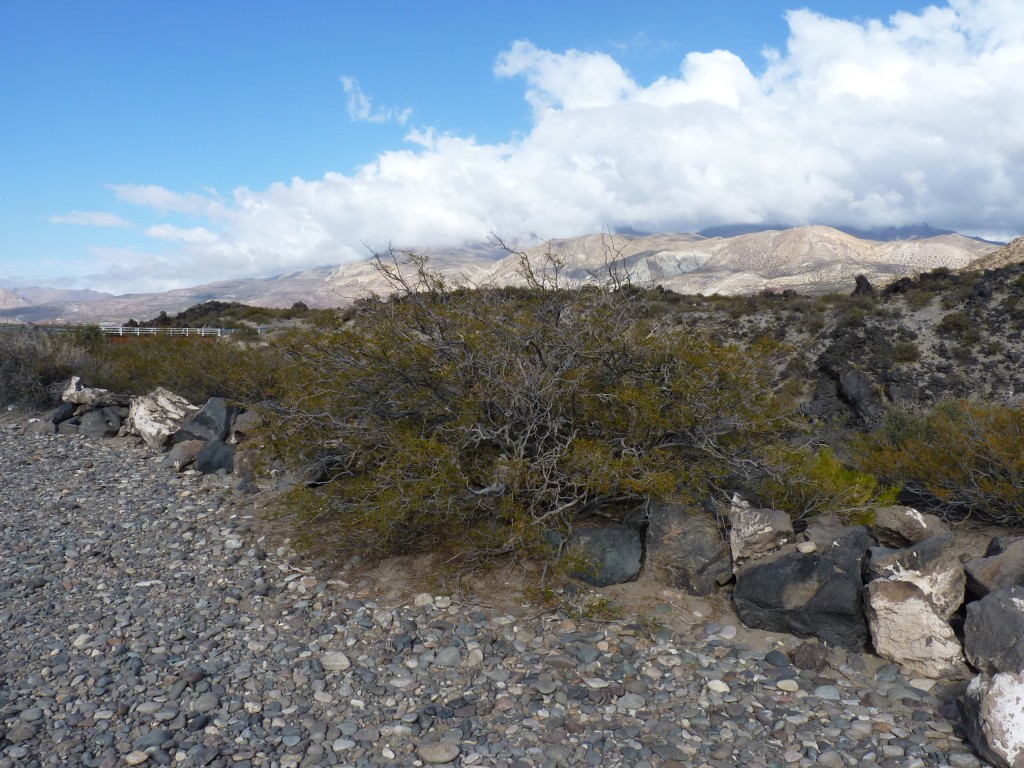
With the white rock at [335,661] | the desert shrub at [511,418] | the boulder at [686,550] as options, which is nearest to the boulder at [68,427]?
the desert shrub at [511,418]

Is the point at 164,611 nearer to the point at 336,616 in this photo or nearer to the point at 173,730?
the point at 336,616

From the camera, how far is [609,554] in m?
5.53

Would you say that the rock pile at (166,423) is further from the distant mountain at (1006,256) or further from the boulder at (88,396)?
the distant mountain at (1006,256)

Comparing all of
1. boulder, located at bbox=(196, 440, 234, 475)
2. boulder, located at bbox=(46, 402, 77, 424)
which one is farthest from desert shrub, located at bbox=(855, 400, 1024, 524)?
boulder, located at bbox=(46, 402, 77, 424)

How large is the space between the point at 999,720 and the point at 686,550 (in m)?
2.33

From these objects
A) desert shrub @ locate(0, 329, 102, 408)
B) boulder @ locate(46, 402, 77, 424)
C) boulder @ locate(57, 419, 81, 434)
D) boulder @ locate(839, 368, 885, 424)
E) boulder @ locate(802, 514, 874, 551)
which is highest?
desert shrub @ locate(0, 329, 102, 408)

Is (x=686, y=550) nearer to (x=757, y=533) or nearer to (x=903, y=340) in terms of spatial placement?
(x=757, y=533)

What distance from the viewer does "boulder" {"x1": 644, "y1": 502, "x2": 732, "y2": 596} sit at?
5328 millimetres

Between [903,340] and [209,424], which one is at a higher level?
[209,424]

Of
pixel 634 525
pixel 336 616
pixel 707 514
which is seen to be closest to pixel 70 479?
pixel 336 616

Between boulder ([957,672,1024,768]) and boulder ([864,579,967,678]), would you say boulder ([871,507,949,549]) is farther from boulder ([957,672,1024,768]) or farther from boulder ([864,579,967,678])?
boulder ([957,672,1024,768])

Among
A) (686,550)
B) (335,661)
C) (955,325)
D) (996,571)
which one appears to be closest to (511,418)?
(686,550)

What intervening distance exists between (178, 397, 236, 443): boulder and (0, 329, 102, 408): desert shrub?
4749mm

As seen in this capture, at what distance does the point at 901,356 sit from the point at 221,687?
19558 mm
